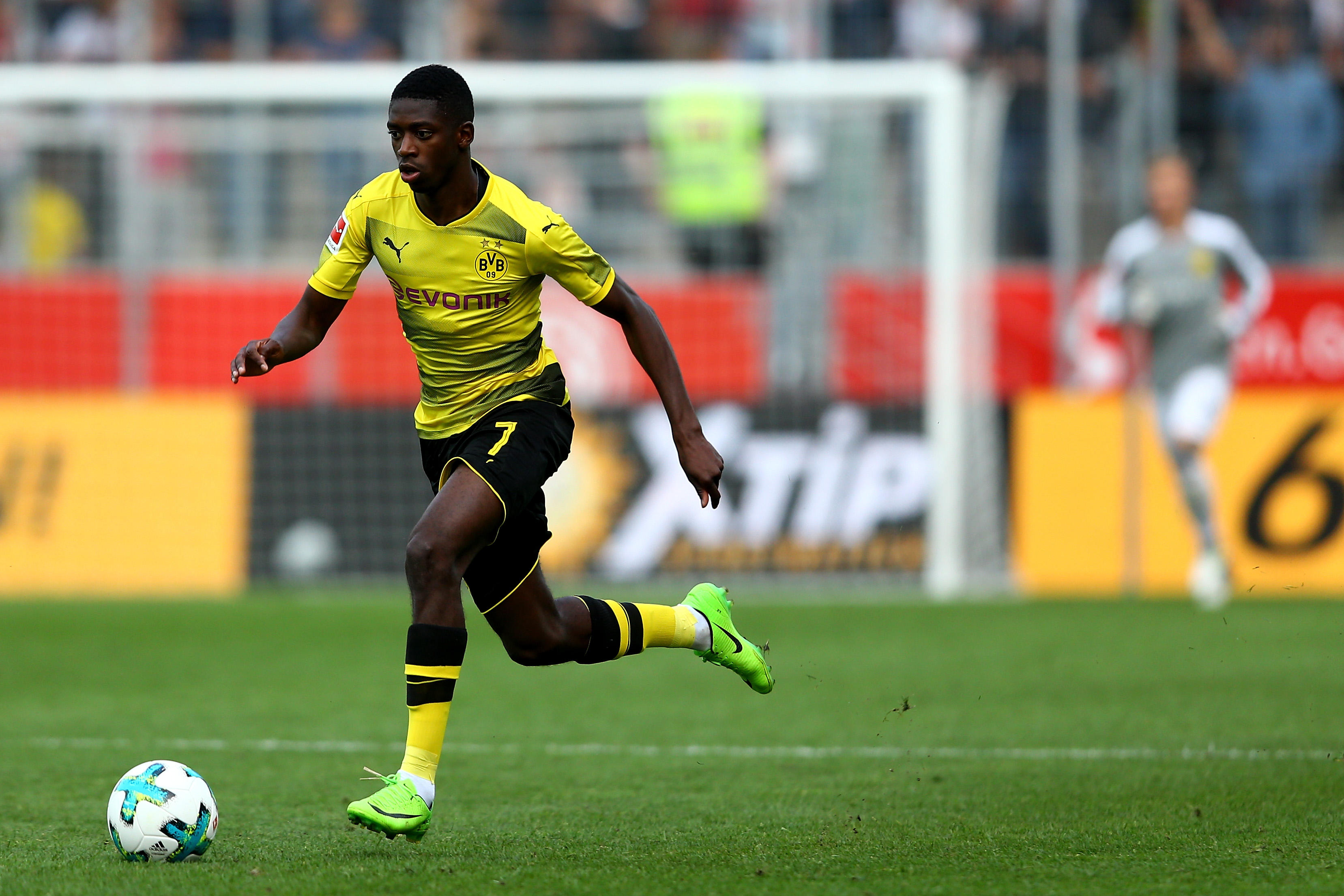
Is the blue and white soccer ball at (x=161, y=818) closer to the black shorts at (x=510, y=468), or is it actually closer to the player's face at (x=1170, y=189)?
the black shorts at (x=510, y=468)

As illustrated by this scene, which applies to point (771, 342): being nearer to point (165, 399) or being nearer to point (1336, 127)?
point (165, 399)

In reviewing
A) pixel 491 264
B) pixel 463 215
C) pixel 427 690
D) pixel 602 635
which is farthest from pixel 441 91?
pixel 602 635

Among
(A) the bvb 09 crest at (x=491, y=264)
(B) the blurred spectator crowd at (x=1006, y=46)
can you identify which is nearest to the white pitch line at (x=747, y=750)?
(A) the bvb 09 crest at (x=491, y=264)

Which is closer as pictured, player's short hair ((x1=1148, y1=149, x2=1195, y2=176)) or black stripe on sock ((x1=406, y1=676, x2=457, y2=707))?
black stripe on sock ((x1=406, y1=676, x2=457, y2=707))

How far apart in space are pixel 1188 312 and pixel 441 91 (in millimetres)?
8214

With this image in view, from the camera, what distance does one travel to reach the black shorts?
5.18 m

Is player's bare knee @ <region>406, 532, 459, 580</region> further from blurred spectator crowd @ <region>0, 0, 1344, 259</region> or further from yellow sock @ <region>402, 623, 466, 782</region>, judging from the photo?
blurred spectator crowd @ <region>0, 0, 1344, 259</region>

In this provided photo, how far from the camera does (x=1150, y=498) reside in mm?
12867

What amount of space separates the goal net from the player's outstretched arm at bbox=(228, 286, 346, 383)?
706cm

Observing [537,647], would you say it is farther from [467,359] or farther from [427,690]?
[467,359]

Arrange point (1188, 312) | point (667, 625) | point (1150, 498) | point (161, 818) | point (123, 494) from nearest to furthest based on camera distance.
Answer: point (161, 818) → point (667, 625) → point (1188, 312) → point (123, 494) → point (1150, 498)

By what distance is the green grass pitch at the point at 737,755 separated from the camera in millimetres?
4562

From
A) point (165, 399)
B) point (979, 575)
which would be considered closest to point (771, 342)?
point (979, 575)

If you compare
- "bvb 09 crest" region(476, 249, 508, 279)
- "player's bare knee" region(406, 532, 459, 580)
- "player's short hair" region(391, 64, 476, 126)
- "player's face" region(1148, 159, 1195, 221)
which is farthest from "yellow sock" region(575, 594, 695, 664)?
"player's face" region(1148, 159, 1195, 221)
